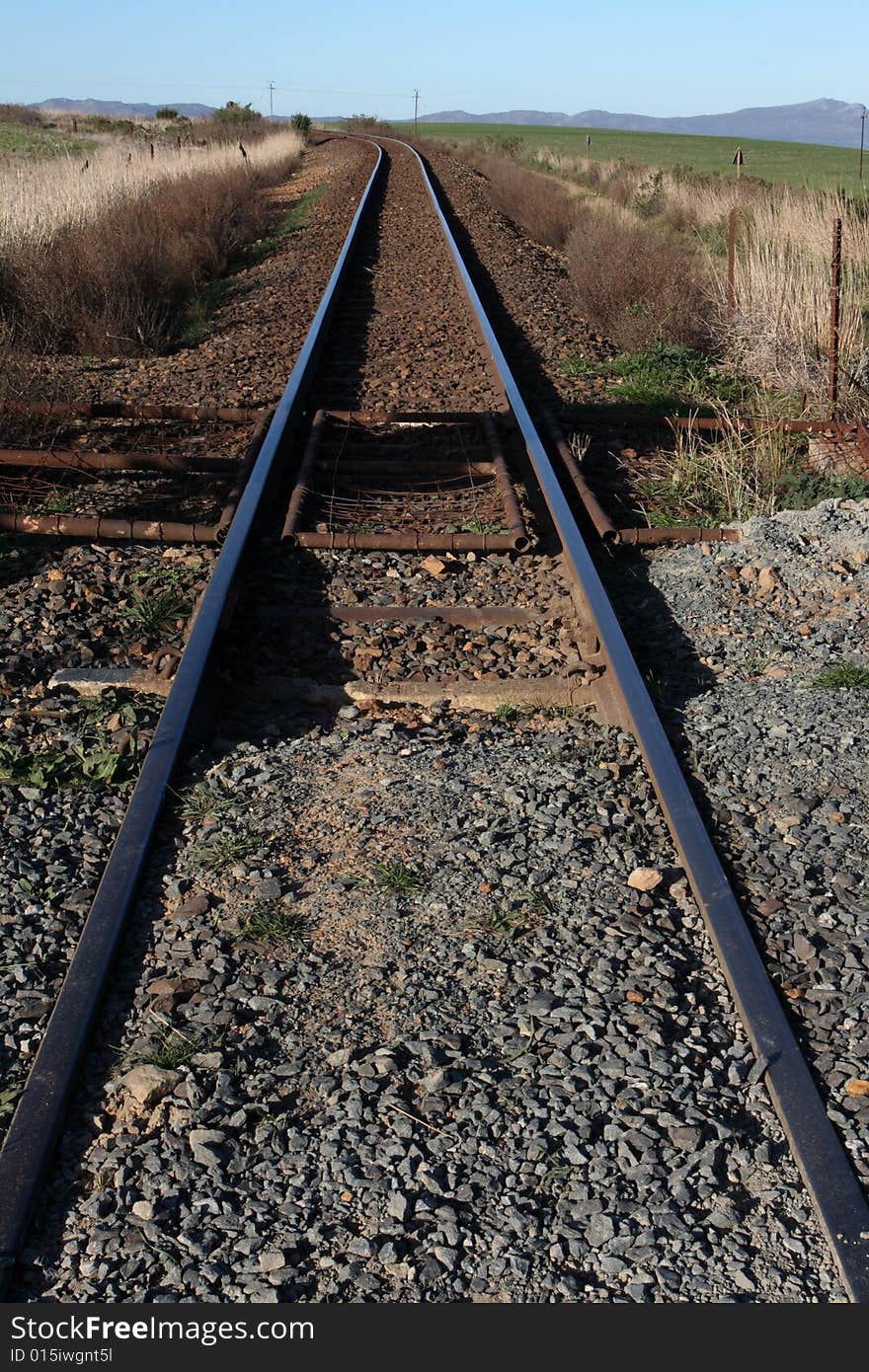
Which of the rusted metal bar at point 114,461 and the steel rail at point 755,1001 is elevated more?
the rusted metal bar at point 114,461

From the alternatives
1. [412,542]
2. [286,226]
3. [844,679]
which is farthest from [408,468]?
[286,226]

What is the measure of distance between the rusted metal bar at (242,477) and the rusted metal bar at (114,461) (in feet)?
0.55

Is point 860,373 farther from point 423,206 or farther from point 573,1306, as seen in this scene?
point 423,206

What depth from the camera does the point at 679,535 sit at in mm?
6707

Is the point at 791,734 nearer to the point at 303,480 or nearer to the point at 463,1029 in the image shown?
the point at 463,1029

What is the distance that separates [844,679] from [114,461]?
172 inches

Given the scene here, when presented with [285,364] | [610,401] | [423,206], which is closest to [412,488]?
[610,401]

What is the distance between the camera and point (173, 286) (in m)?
14.2

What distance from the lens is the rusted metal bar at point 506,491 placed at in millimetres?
6426

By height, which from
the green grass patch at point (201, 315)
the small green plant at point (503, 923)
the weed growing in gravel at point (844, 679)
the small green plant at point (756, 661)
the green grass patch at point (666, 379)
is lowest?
the small green plant at point (503, 923)

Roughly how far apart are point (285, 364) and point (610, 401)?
8.30 ft

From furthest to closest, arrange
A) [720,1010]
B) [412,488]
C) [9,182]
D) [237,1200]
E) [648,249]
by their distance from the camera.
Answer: [9,182] < [648,249] < [412,488] < [720,1010] < [237,1200]

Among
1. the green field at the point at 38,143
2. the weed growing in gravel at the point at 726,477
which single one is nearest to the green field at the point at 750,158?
the green field at the point at 38,143

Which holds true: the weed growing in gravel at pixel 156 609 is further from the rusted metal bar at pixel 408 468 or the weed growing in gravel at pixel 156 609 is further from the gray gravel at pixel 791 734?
the rusted metal bar at pixel 408 468
